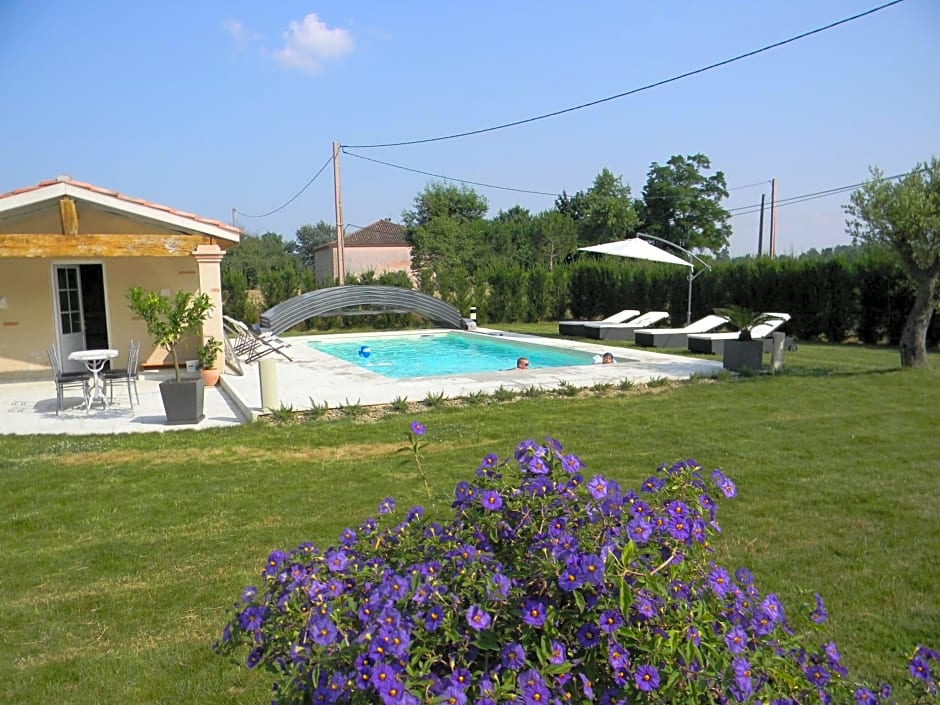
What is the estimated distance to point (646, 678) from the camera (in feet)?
5.24

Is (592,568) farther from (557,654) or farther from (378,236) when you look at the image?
(378,236)

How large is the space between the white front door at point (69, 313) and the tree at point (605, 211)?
1453 inches

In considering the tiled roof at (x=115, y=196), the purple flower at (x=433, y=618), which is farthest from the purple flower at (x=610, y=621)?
the tiled roof at (x=115, y=196)

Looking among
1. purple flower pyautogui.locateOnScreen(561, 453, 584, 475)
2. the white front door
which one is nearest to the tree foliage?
the white front door

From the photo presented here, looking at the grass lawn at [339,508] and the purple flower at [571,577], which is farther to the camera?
the grass lawn at [339,508]

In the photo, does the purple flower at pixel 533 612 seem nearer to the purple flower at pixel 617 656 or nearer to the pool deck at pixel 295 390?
the purple flower at pixel 617 656

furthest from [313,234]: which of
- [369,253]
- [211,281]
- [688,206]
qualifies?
[211,281]

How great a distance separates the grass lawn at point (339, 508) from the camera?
335 cm

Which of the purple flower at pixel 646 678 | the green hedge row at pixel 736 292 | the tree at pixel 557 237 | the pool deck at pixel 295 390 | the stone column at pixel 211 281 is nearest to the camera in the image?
the purple flower at pixel 646 678

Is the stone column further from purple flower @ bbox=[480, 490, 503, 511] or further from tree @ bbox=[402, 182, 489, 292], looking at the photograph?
tree @ bbox=[402, 182, 489, 292]

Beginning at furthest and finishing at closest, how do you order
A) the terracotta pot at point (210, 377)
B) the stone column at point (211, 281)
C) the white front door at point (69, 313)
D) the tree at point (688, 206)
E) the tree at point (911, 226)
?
1. the tree at point (688, 206)
2. the white front door at point (69, 313)
3. the stone column at point (211, 281)
4. the terracotta pot at point (210, 377)
5. the tree at point (911, 226)

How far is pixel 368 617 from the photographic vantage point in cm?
165

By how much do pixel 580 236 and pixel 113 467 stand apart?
44.8 meters

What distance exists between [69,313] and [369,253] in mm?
Answer: 44197
